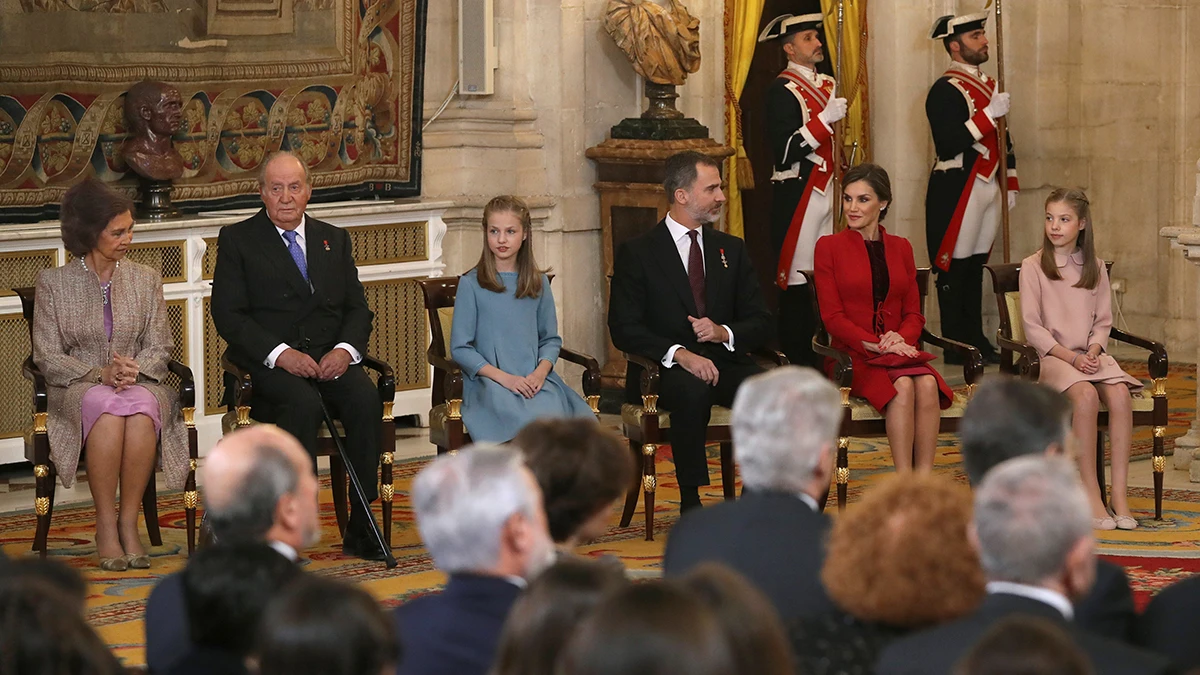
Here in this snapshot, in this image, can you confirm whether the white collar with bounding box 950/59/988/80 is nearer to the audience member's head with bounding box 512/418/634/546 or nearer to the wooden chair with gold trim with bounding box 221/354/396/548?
the wooden chair with gold trim with bounding box 221/354/396/548

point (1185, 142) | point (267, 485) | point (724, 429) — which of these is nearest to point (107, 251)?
point (724, 429)

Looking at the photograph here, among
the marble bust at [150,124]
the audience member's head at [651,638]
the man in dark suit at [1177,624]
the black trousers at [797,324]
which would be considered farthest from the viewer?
the black trousers at [797,324]

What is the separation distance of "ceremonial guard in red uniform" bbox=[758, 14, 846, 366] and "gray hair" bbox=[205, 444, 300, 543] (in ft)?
20.0

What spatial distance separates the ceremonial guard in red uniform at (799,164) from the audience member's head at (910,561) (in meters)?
6.27

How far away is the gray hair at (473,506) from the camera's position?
2.91 m

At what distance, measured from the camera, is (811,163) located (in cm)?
925

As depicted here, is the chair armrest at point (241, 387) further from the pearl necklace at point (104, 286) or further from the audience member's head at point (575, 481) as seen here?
the audience member's head at point (575, 481)

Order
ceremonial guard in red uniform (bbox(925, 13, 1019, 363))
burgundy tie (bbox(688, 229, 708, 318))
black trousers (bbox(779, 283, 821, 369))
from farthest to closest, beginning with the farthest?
ceremonial guard in red uniform (bbox(925, 13, 1019, 363)), black trousers (bbox(779, 283, 821, 369)), burgundy tie (bbox(688, 229, 708, 318))

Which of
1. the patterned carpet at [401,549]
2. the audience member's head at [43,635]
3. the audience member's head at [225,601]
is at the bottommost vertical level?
the patterned carpet at [401,549]

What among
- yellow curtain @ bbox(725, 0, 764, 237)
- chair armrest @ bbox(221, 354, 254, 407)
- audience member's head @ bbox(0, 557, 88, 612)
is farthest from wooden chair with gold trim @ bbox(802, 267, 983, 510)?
audience member's head @ bbox(0, 557, 88, 612)

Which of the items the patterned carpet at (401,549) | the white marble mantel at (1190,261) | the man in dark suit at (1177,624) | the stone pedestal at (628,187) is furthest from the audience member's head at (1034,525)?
the stone pedestal at (628,187)

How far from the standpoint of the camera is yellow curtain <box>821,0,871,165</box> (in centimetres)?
1008

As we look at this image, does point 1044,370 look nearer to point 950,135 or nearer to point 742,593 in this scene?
point 950,135

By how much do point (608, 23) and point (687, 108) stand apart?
2.84 feet
